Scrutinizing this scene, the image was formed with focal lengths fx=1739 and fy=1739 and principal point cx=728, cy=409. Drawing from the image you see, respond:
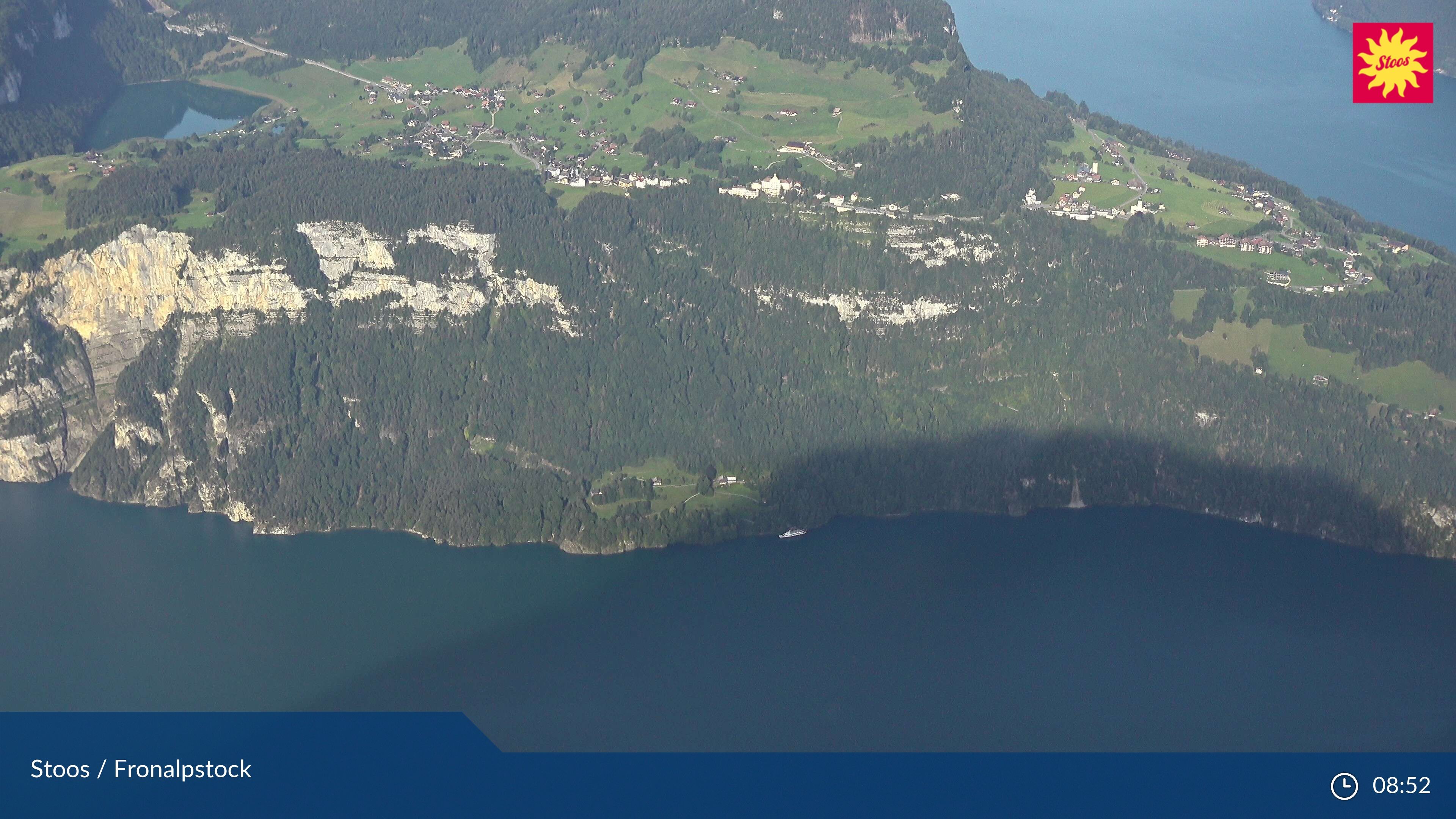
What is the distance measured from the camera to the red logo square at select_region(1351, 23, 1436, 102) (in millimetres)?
177125

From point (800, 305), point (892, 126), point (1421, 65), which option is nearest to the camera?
point (800, 305)

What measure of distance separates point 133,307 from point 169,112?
176ft

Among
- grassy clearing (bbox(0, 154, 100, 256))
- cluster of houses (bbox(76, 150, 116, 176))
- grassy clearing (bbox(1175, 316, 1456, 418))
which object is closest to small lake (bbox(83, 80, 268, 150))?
cluster of houses (bbox(76, 150, 116, 176))

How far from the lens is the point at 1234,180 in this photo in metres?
123

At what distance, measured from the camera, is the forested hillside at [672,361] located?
98438mm

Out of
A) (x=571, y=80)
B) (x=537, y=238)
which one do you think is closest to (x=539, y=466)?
(x=537, y=238)

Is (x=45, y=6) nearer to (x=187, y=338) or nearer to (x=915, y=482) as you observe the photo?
(x=187, y=338)

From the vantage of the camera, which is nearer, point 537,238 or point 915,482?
point 915,482

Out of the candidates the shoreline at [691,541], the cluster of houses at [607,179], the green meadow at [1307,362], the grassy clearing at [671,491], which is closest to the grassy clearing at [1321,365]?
the green meadow at [1307,362]

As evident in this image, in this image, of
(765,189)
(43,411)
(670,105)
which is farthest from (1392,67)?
(43,411)

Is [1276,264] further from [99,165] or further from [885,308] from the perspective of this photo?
[99,165]

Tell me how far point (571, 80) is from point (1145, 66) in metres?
79.8

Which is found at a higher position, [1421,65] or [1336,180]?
[1421,65]

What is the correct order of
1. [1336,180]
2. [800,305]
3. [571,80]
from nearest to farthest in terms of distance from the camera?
[800,305] < [571,80] < [1336,180]
